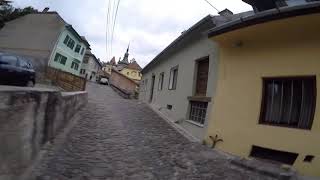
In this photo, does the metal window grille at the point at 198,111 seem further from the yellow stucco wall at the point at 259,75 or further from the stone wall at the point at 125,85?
the stone wall at the point at 125,85

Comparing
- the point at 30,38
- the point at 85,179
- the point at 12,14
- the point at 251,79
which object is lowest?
the point at 85,179

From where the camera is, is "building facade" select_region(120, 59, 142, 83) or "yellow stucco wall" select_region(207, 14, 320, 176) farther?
"building facade" select_region(120, 59, 142, 83)

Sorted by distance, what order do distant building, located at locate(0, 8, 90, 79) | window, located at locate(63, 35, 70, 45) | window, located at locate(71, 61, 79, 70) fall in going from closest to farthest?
distant building, located at locate(0, 8, 90, 79) < window, located at locate(63, 35, 70, 45) < window, located at locate(71, 61, 79, 70)

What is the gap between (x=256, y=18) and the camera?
8.71 meters

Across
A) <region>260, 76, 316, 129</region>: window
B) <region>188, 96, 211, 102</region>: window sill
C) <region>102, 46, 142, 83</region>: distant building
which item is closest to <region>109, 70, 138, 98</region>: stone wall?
<region>188, 96, 211, 102</region>: window sill

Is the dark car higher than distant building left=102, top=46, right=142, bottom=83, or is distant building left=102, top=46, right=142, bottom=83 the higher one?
distant building left=102, top=46, right=142, bottom=83

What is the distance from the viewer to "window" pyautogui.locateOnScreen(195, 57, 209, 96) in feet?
42.3

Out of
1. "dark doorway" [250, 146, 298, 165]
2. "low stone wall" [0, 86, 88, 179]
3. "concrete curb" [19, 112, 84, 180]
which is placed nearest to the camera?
"low stone wall" [0, 86, 88, 179]

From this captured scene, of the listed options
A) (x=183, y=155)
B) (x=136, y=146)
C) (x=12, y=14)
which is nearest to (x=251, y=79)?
(x=183, y=155)

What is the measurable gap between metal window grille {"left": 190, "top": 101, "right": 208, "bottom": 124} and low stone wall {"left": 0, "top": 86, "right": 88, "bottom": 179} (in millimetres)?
5508

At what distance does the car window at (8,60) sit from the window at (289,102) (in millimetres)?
9338

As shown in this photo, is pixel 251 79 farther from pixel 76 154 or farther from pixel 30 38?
pixel 30 38

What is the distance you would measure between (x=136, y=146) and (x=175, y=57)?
923cm

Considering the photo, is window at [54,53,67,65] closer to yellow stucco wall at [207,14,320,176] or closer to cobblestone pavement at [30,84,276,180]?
cobblestone pavement at [30,84,276,180]
